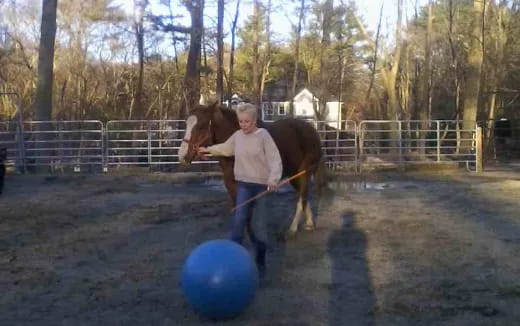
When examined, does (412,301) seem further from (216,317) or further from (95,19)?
(95,19)

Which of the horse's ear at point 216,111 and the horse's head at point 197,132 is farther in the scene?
the horse's ear at point 216,111

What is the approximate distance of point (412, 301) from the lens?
17.3 ft

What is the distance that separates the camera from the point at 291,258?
687cm

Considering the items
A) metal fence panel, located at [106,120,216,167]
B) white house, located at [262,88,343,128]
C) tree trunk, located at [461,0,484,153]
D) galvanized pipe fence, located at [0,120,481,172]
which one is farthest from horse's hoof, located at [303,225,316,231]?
white house, located at [262,88,343,128]

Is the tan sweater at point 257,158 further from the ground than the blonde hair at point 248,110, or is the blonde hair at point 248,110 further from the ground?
the blonde hair at point 248,110

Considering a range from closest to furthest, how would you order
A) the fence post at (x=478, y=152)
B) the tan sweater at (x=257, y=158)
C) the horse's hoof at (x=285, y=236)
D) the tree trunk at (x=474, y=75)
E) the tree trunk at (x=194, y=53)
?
the tan sweater at (x=257, y=158)
the horse's hoof at (x=285, y=236)
the fence post at (x=478, y=152)
the tree trunk at (x=474, y=75)
the tree trunk at (x=194, y=53)

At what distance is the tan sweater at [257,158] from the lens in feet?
18.9

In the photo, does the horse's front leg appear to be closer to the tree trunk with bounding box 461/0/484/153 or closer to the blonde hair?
the blonde hair

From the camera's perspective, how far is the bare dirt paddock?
5070 millimetres

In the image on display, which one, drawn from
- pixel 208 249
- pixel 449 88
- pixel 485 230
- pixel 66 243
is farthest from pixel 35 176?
pixel 449 88

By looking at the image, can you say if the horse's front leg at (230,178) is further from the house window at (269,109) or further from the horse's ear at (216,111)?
the house window at (269,109)

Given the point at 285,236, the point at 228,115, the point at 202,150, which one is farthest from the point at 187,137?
the point at 285,236

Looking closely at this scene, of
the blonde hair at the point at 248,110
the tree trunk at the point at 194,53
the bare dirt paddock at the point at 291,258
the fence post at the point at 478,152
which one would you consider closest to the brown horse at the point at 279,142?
the bare dirt paddock at the point at 291,258

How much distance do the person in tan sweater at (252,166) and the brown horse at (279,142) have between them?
31.3 inches
